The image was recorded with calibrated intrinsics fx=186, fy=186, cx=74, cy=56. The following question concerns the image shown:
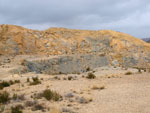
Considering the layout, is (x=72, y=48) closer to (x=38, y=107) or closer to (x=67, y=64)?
(x=67, y=64)

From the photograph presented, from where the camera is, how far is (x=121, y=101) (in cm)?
849

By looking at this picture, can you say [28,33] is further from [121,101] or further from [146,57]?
[121,101]

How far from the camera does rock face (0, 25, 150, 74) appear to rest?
35.0 metres

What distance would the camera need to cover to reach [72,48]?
4250cm

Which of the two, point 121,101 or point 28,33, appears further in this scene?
point 28,33

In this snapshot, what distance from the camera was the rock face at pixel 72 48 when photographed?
115ft

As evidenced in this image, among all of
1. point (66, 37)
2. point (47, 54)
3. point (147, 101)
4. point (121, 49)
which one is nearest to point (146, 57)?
point (121, 49)

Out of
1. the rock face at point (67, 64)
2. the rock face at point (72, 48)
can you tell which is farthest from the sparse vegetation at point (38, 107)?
the rock face at point (72, 48)

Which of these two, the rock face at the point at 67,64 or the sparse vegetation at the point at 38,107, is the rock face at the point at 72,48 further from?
the sparse vegetation at the point at 38,107

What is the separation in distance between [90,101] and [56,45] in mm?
33434

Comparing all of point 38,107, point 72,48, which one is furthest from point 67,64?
point 38,107

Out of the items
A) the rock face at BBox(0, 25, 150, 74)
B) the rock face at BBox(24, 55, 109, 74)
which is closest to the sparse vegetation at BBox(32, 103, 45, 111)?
the rock face at BBox(24, 55, 109, 74)

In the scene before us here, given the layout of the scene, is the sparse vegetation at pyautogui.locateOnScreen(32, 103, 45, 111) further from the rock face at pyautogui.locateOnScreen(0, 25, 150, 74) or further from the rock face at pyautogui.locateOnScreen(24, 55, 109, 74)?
the rock face at pyautogui.locateOnScreen(0, 25, 150, 74)

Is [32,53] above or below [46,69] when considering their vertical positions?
above
